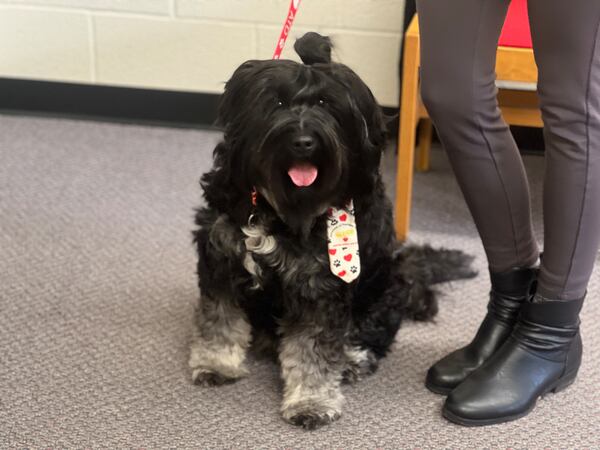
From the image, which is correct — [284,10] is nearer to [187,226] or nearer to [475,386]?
[187,226]

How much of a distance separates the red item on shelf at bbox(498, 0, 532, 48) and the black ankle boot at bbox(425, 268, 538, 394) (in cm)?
65

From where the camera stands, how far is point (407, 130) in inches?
93.2

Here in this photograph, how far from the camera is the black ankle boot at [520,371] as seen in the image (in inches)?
68.6

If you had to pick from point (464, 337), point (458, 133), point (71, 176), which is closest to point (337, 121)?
point (458, 133)

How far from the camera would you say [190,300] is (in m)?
2.21

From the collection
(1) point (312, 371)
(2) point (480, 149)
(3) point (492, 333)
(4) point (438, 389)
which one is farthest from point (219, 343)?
(2) point (480, 149)

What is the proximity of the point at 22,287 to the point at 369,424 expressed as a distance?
3.19 feet

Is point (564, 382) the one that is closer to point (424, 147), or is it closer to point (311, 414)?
point (311, 414)

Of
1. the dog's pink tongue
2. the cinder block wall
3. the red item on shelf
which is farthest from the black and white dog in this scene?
the cinder block wall

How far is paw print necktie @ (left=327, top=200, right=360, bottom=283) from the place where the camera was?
1715 mm

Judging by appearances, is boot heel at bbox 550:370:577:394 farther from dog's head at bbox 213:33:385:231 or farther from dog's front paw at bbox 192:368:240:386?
dog's front paw at bbox 192:368:240:386

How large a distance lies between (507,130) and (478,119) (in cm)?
10

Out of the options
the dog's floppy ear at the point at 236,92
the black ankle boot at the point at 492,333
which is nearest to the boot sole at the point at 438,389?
the black ankle boot at the point at 492,333

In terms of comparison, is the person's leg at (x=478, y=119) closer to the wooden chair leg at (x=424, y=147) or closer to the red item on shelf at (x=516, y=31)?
the red item on shelf at (x=516, y=31)
